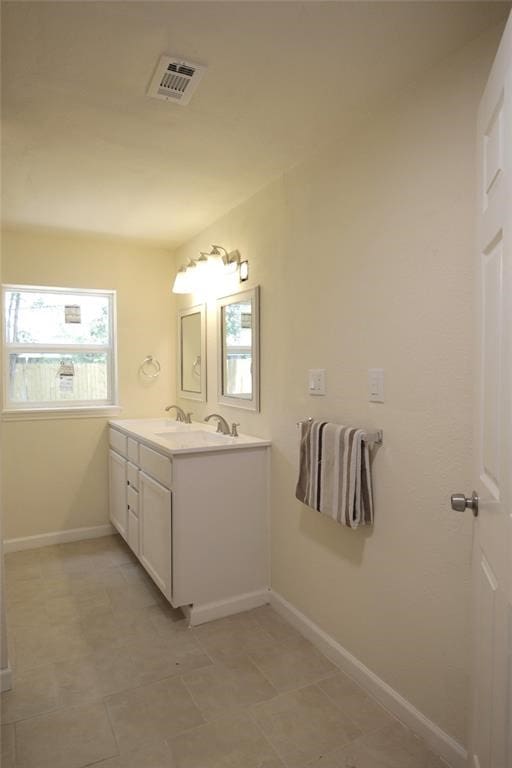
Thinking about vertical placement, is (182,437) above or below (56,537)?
above

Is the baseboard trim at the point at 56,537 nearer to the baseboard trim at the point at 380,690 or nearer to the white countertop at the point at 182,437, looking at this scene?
the white countertop at the point at 182,437

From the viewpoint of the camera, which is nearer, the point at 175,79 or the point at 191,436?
the point at 175,79

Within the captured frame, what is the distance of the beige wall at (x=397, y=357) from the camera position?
1553mm

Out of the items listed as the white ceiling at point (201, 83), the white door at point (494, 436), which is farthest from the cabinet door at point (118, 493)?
the white door at point (494, 436)

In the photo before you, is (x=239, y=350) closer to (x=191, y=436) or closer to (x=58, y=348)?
(x=191, y=436)

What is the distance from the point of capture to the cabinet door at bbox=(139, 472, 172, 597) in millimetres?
2482

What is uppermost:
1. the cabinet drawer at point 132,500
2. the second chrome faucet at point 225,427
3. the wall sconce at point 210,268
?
the wall sconce at point 210,268

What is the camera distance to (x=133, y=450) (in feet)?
10.2

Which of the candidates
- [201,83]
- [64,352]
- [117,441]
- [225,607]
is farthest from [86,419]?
[201,83]

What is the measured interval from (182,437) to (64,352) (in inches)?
49.2

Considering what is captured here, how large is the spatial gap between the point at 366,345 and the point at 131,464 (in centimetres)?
185

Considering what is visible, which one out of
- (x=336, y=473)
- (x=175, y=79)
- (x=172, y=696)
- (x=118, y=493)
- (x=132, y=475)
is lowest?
(x=172, y=696)

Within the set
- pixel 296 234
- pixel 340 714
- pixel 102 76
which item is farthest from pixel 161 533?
pixel 102 76

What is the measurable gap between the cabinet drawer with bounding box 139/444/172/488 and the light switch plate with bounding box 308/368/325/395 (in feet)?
2.67
